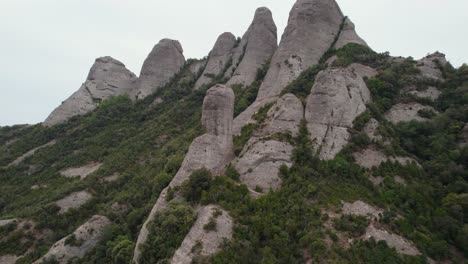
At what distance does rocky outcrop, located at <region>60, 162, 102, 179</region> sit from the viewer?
47.6 metres

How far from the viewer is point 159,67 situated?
70.9 metres

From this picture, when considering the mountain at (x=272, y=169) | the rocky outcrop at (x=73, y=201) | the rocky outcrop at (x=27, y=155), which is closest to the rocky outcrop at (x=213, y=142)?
the mountain at (x=272, y=169)

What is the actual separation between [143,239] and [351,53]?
1469 inches

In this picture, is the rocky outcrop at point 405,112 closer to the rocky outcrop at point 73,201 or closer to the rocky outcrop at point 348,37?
the rocky outcrop at point 348,37

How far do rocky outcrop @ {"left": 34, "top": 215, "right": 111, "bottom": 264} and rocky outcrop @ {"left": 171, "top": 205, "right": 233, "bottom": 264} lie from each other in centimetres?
1367

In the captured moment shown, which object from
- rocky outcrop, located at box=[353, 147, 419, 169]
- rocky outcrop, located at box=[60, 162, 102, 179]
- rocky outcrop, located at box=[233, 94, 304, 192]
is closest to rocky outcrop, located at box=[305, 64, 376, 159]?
rocky outcrop, located at box=[233, 94, 304, 192]

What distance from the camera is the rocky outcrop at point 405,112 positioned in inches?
1593

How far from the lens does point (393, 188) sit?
102ft

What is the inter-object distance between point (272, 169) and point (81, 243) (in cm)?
1830

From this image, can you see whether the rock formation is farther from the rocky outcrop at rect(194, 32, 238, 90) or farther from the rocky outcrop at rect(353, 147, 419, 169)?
the rocky outcrop at rect(353, 147, 419, 169)

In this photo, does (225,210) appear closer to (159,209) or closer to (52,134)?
→ (159,209)

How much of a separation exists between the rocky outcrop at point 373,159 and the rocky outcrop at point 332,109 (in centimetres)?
179

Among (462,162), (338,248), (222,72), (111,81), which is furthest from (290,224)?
(111,81)

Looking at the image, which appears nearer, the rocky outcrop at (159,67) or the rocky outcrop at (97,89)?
the rocky outcrop at (97,89)
